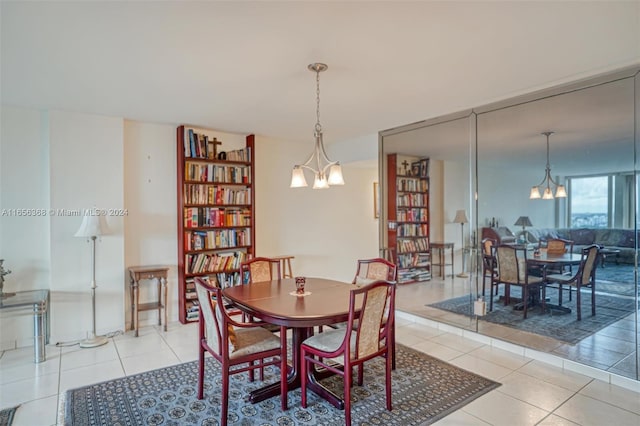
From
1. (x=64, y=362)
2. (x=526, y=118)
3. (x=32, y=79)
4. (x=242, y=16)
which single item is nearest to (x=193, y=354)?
(x=64, y=362)

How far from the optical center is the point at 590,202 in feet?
10.2

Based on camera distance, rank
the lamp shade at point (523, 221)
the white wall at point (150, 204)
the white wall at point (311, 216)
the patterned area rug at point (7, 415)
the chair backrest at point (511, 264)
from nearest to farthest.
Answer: the patterned area rug at point (7, 415), the lamp shade at point (523, 221), the chair backrest at point (511, 264), the white wall at point (150, 204), the white wall at point (311, 216)

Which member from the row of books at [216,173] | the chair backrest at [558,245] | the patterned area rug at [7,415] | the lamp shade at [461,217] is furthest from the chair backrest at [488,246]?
the patterned area rug at [7,415]

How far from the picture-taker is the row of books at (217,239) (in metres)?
4.56

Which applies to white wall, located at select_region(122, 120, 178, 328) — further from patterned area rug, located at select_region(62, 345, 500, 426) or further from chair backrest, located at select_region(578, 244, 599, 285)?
chair backrest, located at select_region(578, 244, 599, 285)

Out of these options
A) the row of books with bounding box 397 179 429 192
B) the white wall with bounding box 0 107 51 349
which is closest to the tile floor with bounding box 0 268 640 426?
the white wall with bounding box 0 107 51 349

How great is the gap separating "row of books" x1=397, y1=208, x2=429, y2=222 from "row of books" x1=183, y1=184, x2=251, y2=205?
2.17 meters

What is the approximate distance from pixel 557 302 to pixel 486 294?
2.24 ft

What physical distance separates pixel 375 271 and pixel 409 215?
161cm

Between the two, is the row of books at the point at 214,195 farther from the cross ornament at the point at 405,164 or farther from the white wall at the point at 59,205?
the cross ornament at the point at 405,164

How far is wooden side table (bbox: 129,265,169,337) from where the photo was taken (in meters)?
4.11

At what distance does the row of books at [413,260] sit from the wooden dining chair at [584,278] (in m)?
1.58

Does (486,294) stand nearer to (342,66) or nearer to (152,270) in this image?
(342,66)

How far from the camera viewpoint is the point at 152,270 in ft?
13.6
